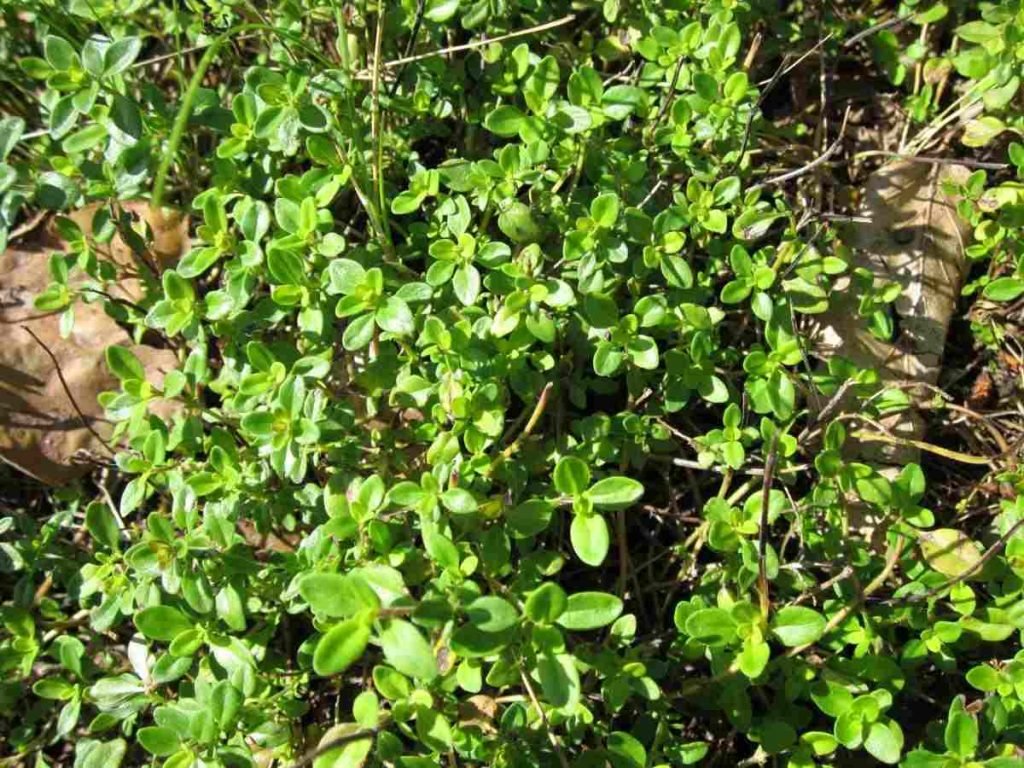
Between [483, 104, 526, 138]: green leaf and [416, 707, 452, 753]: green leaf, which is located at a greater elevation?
[483, 104, 526, 138]: green leaf

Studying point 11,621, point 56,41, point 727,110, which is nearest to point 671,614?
point 727,110

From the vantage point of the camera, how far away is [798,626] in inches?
76.3

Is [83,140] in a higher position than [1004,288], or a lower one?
higher

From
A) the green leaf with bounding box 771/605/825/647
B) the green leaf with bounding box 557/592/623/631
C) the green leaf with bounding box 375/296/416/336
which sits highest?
the green leaf with bounding box 375/296/416/336

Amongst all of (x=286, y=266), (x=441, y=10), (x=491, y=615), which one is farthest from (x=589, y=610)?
(x=441, y=10)

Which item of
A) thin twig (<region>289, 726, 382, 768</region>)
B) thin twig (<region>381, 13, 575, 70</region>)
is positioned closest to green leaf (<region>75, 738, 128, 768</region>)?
thin twig (<region>289, 726, 382, 768</region>)

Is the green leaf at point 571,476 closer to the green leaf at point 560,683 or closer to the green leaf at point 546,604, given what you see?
the green leaf at point 546,604

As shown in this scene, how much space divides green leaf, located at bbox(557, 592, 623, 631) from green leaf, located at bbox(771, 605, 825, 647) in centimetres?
39

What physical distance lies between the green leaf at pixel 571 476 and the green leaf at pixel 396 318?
422 mm

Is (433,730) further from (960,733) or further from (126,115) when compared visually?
(126,115)

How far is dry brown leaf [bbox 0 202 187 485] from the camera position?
261cm

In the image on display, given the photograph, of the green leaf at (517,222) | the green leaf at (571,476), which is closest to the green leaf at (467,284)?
the green leaf at (517,222)

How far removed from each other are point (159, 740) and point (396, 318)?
36.5 inches

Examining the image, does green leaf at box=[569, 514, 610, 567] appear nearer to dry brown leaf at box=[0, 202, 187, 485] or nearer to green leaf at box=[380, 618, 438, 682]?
green leaf at box=[380, 618, 438, 682]
